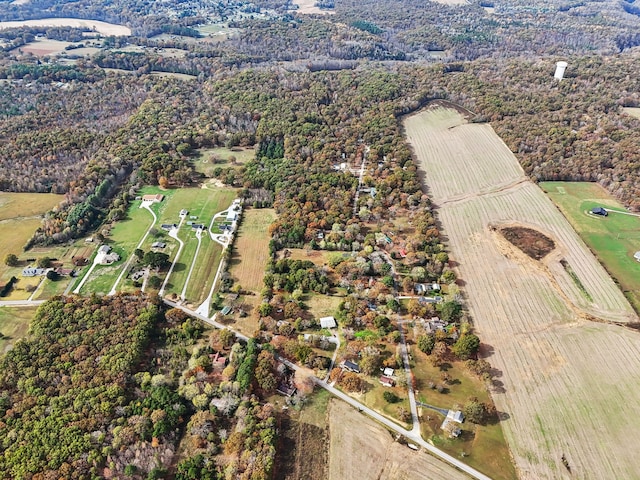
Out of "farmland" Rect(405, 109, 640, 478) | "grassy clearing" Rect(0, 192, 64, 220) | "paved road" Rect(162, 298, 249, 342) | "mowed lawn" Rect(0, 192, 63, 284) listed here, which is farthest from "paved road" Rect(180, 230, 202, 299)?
"farmland" Rect(405, 109, 640, 478)

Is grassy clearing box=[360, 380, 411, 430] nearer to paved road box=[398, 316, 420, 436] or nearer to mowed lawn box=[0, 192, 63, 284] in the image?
paved road box=[398, 316, 420, 436]

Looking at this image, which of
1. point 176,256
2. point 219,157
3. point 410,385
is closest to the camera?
point 410,385

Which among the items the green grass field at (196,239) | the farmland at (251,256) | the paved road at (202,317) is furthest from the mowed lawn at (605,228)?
the green grass field at (196,239)

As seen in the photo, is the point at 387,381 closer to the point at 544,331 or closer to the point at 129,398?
the point at 544,331

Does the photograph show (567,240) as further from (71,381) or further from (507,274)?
(71,381)

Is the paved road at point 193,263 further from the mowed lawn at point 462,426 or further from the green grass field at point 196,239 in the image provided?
the mowed lawn at point 462,426

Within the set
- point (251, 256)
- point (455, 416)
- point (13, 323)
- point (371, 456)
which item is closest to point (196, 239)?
point (251, 256)
